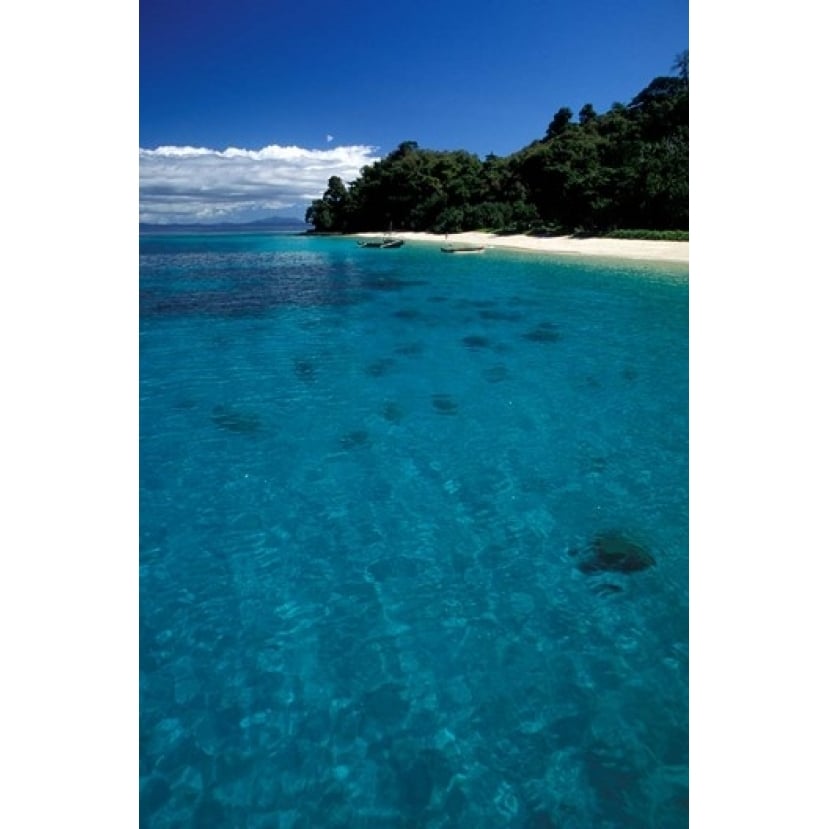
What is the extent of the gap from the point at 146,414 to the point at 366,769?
10.8m

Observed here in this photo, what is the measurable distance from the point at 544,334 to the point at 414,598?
49.2ft

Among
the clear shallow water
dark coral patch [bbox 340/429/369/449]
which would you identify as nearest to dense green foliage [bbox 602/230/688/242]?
the clear shallow water

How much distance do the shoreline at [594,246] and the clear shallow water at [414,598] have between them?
28584 millimetres

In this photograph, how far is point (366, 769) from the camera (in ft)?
14.6

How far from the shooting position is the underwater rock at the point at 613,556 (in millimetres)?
6989

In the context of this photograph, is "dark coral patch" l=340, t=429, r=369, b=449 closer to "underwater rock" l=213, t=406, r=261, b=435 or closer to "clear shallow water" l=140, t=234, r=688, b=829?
"clear shallow water" l=140, t=234, r=688, b=829

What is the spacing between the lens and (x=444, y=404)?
13.0 metres

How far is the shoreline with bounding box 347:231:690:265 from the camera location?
3997cm

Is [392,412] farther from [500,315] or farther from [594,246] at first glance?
[594,246]

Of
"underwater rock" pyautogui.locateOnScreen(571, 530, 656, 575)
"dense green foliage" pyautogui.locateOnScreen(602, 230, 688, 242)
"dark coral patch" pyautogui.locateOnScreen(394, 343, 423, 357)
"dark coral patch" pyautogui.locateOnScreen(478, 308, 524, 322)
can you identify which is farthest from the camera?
"dense green foliage" pyautogui.locateOnScreen(602, 230, 688, 242)

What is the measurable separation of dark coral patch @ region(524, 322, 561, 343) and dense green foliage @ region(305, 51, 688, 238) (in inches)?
1147
